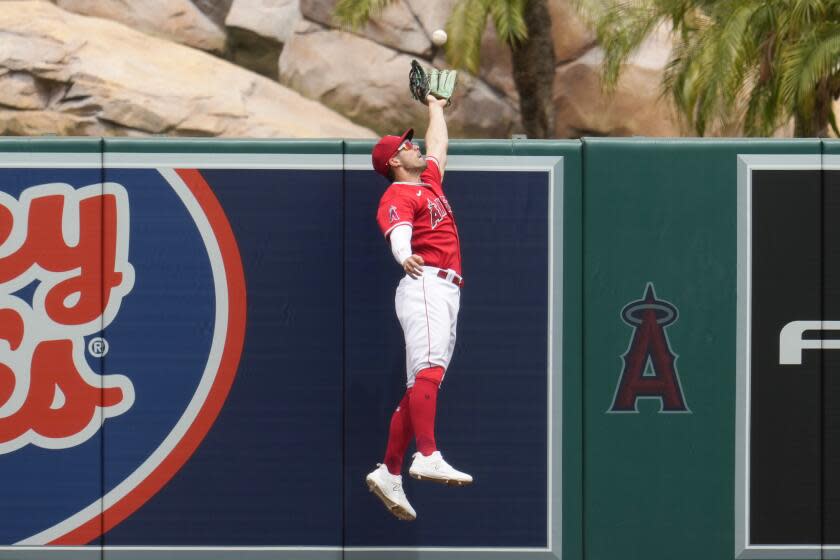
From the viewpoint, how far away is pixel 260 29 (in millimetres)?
25234

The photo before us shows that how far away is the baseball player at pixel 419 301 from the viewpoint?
6340mm

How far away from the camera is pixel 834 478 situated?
6.80 m

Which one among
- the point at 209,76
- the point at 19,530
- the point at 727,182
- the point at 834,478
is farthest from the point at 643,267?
the point at 209,76

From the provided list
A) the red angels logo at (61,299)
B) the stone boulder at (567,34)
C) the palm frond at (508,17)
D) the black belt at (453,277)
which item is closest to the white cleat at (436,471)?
the black belt at (453,277)

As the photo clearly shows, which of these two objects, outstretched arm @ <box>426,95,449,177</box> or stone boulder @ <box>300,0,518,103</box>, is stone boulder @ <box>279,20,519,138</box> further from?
outstretched arm @ <box>426,95,449,177</box>

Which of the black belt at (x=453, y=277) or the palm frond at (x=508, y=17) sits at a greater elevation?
the palm frond at (x=508, y=17)

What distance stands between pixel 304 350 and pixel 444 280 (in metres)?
0.89

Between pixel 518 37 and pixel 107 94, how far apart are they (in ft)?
21.9

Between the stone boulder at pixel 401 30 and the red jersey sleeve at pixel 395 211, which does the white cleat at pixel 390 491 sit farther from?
the stone boulder at pixel 401 30


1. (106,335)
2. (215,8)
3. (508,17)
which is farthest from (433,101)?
(215,8)

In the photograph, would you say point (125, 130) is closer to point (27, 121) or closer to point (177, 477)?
point (27, 121)

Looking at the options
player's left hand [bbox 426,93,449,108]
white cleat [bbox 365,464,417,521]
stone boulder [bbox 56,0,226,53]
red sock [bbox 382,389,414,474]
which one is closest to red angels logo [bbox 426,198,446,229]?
player's left hand [bbox 426,93,449,108]

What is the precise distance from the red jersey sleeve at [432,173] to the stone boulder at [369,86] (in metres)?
17.9

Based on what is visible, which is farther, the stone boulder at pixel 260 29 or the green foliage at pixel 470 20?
the stone boulder at pixel 260 29
